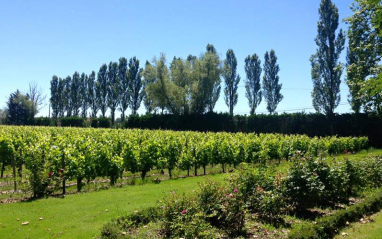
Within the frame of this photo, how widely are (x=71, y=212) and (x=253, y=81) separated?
42.7m

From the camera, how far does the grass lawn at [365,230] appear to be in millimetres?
5461

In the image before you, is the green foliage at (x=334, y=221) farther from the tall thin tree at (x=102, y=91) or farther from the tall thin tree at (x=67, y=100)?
the tall thin tree at (x=67, y=100)

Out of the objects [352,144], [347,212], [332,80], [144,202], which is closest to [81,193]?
[144,202]

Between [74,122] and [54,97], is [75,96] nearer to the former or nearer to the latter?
[54,97]

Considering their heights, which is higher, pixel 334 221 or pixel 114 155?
pixel 114 155

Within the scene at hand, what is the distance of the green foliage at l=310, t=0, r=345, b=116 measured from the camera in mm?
31359

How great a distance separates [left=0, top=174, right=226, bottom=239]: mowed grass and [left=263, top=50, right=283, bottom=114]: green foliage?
38.0m

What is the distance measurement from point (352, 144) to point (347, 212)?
736 inches

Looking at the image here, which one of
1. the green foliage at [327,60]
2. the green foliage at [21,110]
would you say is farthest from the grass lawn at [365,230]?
the green foliage at [21,110]

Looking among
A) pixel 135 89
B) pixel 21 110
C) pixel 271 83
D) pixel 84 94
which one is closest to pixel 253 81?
pixel 271 83

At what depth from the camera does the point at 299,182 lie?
20.9 ft

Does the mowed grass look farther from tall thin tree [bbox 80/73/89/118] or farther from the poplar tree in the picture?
the poplar tree

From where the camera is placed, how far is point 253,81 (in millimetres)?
46156

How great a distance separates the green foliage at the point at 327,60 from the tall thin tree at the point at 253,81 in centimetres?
1298
